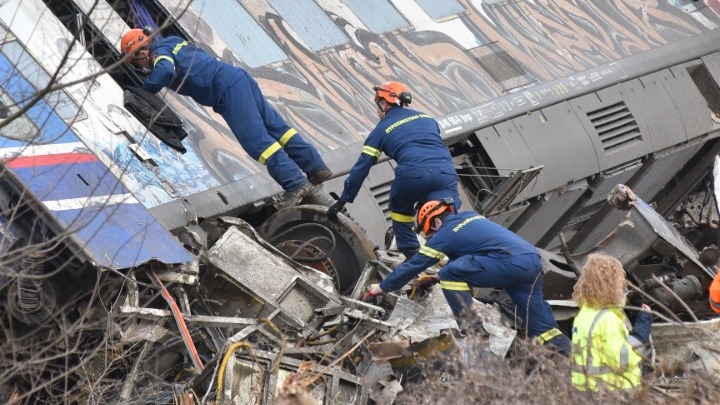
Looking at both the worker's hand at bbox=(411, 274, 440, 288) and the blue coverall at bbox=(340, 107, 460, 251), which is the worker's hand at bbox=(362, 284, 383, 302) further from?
the blue coverall at bbox=(340, 107, 460, 251)

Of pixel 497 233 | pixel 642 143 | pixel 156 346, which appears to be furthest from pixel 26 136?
pixel 642 143

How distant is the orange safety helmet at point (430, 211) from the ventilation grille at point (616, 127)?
14.2 ft

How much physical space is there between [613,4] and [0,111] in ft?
28.8

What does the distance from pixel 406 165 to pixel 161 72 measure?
2.04m

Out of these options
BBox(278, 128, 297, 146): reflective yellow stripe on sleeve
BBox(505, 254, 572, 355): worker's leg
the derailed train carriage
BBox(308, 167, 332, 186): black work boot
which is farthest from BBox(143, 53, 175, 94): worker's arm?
BBox(505, 254, 572, 355): worker's leg

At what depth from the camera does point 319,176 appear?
1170 cm

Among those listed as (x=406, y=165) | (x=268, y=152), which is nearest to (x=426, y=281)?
(x=406, y=165)

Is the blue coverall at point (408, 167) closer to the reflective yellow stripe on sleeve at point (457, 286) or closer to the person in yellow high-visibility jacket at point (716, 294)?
the reflective yellow stripe on sleeve at point (457, 286)

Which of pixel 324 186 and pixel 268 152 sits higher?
pixel 268 152

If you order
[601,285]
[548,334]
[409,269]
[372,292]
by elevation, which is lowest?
[548,334]

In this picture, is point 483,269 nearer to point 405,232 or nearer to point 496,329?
point 496,329

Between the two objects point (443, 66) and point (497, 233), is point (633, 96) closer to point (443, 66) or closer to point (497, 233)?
point (443, 66)

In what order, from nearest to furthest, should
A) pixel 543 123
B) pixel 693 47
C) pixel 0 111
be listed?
pixel 0 111, pixel 543 123, pixel 693 47

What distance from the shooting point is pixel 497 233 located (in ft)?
33.3
